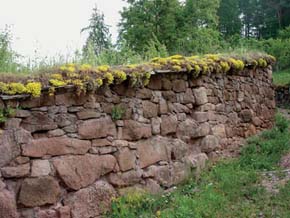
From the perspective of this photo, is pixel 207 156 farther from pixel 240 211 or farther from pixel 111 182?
pixel 111 182

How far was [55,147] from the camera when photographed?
413 cm

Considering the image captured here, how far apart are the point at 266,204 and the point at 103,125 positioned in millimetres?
2106

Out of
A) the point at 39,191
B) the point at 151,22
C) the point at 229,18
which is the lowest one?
the point at 39,191

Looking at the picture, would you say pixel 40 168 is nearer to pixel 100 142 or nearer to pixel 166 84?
pixel 100 142

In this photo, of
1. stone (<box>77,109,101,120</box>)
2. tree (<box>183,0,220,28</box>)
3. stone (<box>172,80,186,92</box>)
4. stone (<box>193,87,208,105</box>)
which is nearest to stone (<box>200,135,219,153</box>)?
stone (<box>193,87,208,105</box>)

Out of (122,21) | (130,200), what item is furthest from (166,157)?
(122,21)

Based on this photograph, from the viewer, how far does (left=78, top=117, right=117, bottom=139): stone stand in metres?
4.39

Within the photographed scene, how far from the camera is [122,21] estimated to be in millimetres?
15539

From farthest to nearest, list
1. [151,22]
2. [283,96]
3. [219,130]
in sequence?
[151,22] → [283,96] → [219,130]

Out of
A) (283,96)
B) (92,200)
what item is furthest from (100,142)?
(283,96)

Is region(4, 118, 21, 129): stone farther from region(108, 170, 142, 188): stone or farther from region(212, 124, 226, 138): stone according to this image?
region(212, 124, 226, 138): stone

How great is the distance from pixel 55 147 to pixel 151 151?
1.44 m

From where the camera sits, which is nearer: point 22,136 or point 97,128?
point 22,136

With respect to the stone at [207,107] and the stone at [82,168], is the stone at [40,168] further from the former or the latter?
the stone at [207,107]
